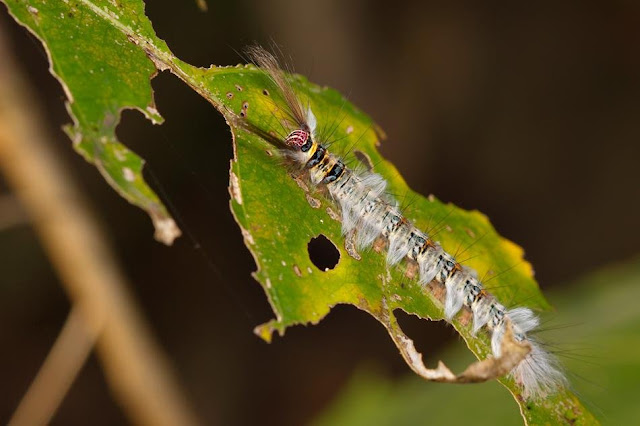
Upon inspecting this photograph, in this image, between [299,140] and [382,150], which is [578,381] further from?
[382,150]

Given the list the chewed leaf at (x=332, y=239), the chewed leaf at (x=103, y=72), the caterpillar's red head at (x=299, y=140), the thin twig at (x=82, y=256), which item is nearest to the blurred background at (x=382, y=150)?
the thin twig at (x=82, y=256)

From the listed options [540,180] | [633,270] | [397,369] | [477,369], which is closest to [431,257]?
[477,369]

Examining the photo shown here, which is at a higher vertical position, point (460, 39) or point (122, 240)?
point (460, 39)

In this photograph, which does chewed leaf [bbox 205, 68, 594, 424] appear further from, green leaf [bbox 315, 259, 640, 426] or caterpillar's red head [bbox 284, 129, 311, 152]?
green leaf [bbox 315, 259, 640, 426]

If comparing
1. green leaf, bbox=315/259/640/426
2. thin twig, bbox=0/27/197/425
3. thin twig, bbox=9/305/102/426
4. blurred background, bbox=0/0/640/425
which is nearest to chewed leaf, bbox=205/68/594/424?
green leaf, bbox=315/259/640/426

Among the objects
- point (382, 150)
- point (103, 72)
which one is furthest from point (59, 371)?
point (382, 150)

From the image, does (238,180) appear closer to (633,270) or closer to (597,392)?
(597,392)
